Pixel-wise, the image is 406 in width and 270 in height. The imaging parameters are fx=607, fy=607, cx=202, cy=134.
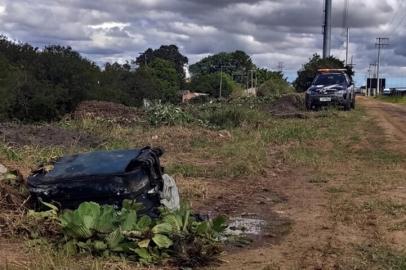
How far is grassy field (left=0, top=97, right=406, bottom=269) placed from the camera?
5.21 metres

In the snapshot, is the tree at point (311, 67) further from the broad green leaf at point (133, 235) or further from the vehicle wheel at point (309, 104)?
the broad green leaf at point (133, 235)

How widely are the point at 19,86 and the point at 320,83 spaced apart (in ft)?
90.0

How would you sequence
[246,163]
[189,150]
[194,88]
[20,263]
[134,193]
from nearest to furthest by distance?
1. [20,263]
2. [134,193]
3. [246,163]
4. [189,150]
5. [194,88]

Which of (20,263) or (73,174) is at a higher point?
(73,174)

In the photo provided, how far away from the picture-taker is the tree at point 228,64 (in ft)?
419

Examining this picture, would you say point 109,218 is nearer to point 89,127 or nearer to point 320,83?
point 89,127

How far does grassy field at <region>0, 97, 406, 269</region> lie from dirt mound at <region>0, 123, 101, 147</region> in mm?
341

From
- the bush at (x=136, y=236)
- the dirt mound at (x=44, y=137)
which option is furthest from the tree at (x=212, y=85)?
the bush at (x=136, y=236)

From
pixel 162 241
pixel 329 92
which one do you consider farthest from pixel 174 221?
pixel 329 92

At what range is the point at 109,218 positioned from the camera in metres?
4.91

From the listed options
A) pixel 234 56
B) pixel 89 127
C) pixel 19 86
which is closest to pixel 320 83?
pixel 89 127

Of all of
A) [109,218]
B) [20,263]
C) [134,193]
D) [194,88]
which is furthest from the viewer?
[194,88]

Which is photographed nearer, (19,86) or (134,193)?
(134,193)

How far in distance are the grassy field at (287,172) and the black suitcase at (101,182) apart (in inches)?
22.8
